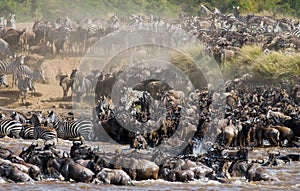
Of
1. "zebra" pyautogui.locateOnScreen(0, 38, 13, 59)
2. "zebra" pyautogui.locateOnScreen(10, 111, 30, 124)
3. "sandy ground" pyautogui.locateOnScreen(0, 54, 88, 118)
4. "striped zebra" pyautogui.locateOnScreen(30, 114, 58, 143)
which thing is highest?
"zebra" pyautogui.locateOnScreen(0, 38, 13, 59)

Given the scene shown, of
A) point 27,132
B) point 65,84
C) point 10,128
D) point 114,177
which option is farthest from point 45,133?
point 65,84

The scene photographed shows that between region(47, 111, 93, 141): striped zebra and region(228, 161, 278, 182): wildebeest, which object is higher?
region(47, 111, 93, 141): striped zebra

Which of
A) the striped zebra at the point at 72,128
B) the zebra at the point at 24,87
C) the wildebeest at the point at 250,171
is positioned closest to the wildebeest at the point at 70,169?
the wildebeest at the point at 250,171

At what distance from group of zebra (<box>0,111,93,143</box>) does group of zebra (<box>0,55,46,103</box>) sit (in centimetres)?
419

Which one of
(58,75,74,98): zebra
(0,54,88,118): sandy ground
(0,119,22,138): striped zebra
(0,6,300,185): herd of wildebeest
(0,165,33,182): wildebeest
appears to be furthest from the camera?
(58,75,74,98): zebra

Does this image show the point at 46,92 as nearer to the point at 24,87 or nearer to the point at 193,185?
the point at 24,87

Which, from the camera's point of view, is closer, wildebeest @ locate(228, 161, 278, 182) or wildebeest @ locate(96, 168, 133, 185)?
wildebeest @ locate(96, 168, 133, 185)

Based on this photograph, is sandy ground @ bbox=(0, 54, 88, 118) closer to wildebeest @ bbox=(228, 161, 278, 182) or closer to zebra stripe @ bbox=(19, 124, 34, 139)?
zebra stripe @ bbox=(19, 124, 34, 139)

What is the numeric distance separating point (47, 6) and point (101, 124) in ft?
85.9

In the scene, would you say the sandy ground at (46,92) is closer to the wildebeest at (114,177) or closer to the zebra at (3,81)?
the zebra at (3,81)

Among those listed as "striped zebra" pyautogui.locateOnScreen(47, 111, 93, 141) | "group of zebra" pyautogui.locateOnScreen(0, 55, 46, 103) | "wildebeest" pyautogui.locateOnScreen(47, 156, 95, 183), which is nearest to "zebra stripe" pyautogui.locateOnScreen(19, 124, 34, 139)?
"striped zebra" pyautogui.locateOnScreen(47, 111, 93, 141)

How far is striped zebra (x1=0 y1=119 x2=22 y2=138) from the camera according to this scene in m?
20.1

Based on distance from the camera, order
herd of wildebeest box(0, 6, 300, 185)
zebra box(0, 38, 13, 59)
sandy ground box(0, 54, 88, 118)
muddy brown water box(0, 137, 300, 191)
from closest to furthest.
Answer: muddy brown water box(0, 137, 300, 191), herd of wildebeest box(0, 6, 300, 185), sandy ground box(0, 54, 88, 118), zebra box(0, 38, 13, 59)

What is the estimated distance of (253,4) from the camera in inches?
2004
